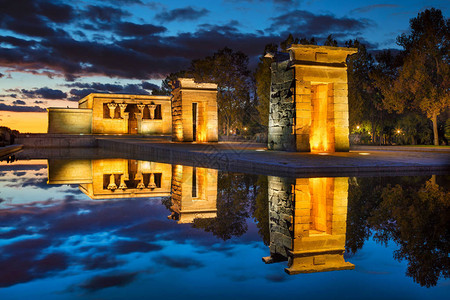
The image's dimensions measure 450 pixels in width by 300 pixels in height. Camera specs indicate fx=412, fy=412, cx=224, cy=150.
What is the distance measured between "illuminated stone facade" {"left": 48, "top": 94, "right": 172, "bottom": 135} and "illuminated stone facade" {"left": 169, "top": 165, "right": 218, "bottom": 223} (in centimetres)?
3222

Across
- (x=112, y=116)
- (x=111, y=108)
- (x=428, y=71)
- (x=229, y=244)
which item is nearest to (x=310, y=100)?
(x=229, y=244)

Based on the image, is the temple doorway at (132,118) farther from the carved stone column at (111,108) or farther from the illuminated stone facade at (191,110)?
the illuminated stone facade at (191,110)

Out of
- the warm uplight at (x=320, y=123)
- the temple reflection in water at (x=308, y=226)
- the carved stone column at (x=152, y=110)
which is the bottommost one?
the temple reflection in water at (x=308, y=226)

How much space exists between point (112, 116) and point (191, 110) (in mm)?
18226

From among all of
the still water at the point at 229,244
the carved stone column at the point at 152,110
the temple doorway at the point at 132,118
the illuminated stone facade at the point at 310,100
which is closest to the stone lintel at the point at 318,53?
the illuminated stone facade at the point at 310,100

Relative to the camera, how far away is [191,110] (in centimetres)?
2553

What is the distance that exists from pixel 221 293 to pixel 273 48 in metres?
35.4

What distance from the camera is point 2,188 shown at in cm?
858

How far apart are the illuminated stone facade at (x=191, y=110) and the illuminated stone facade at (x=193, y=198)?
1546 centimetres

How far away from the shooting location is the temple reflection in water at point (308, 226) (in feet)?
11.2

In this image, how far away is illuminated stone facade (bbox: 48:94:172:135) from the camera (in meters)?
40.8

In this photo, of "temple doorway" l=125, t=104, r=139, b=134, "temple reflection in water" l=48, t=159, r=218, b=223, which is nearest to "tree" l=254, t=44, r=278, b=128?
"temple doorway" l=125, t=104, r=139, b=134

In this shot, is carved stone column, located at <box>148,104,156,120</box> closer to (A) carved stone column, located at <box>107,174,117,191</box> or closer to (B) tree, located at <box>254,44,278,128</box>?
(B) tree, located at <box>254,44,278,128</box>

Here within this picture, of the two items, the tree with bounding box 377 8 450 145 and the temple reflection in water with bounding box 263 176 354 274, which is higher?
the tree with bounding box 377 8 450 145
